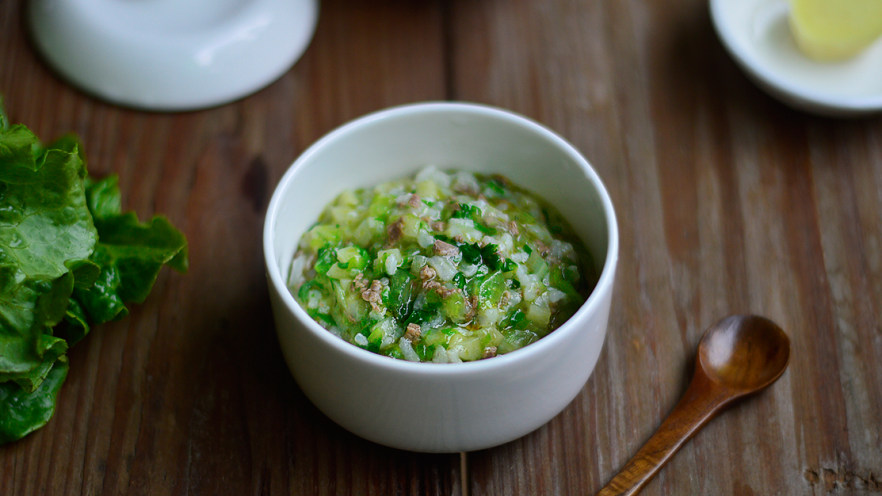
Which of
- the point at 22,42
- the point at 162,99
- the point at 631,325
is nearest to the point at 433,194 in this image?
the point at 631,325

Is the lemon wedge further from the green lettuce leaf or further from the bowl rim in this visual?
the green lettuce leaf

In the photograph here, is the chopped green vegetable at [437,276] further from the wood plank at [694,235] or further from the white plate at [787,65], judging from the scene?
the white plate at [787,65]

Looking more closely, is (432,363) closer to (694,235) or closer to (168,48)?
(694,235)

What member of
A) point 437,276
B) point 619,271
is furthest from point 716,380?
point 437,276

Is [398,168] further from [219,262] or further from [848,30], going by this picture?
[848,30]

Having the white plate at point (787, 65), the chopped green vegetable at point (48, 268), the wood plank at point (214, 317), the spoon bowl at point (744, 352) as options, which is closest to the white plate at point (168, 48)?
the wood plank at point (214, 317)

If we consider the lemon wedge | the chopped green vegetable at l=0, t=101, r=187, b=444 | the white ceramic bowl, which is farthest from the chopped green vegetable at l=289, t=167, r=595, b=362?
the lemon wedge
